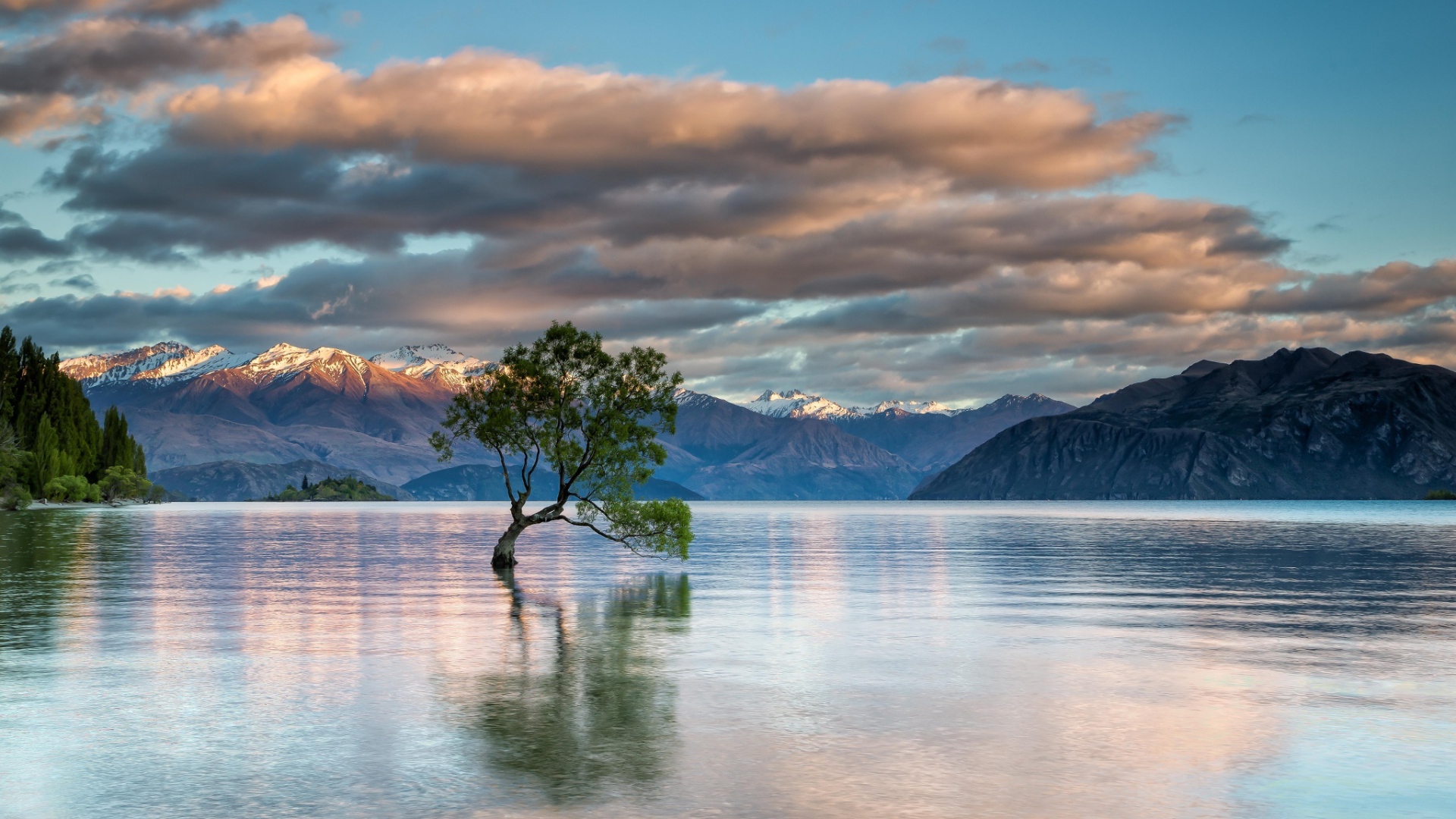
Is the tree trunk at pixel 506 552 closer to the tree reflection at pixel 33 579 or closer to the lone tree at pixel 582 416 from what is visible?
the lone tree at pixel 582 416

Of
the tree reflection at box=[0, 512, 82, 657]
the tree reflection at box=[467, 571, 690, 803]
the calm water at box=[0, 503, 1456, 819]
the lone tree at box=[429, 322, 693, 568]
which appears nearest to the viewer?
the calm water at box=[0, 503, 1456, 819]

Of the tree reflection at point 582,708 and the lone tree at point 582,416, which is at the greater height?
the lone tree at point 582,416

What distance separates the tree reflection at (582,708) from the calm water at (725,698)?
0.12 meters

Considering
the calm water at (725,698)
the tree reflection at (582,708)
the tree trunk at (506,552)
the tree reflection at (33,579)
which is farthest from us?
the tree trunk at (506,552)

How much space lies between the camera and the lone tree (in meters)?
72.6

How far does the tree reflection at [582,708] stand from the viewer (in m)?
19.9

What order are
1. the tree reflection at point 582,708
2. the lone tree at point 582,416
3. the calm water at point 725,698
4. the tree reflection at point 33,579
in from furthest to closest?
the lone tree at point 582,416
the tree reflection at point 33,579
the tree reflection at point 582,708
the calm water at point 725,698

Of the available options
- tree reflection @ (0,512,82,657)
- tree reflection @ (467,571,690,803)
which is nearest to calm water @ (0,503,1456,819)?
tree reflection @ (467,571,690,803)

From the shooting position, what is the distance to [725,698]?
27.4 meters

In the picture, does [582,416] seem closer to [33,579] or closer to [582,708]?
[33,579]

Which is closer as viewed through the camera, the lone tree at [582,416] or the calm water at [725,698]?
the calm water at [725,698]

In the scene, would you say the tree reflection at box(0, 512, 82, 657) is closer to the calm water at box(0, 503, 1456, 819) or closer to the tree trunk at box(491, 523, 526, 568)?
the calm water at box(0, 503, 1456, 819)

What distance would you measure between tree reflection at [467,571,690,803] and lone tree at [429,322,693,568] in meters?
27.3

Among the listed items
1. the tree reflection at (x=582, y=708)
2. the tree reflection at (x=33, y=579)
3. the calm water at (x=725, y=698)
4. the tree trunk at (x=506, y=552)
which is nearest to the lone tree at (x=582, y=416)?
the tree trunk at (x=506, y=552)
